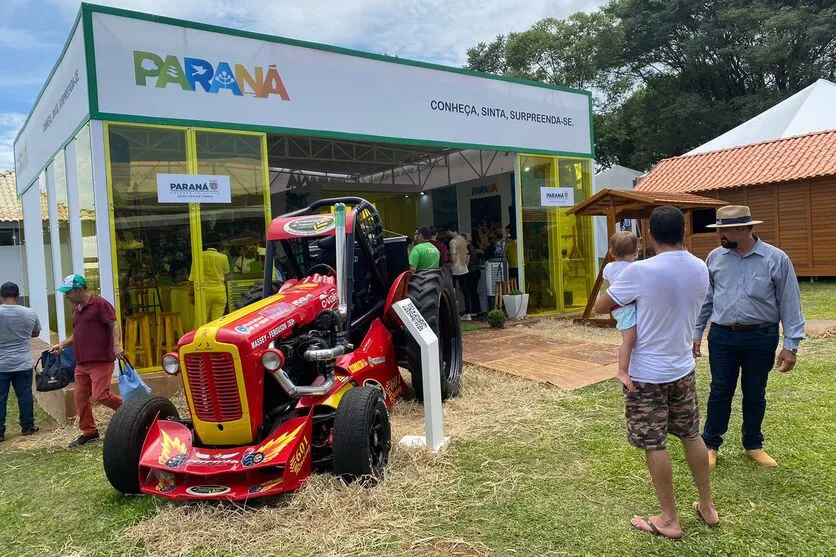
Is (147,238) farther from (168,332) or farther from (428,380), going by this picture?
(428,380)

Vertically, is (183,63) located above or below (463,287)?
above

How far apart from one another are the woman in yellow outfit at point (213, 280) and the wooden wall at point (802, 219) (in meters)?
14.1

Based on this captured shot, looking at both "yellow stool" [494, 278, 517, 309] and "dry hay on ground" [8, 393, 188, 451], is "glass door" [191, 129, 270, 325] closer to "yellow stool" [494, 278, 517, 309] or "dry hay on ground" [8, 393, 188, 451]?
"dry hay on ground" [8, 393, 188, 451]

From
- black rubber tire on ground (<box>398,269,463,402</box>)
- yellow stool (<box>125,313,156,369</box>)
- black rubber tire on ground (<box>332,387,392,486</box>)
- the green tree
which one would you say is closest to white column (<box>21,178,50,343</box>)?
yellow stool (<box>125,313,156,369</box>)

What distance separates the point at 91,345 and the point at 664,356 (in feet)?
14.5

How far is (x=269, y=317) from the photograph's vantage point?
12.1 feet

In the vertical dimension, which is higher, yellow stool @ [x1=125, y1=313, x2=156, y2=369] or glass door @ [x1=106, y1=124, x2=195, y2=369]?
glass door @ [x1=106, y1=124, x2=195, y2=369]

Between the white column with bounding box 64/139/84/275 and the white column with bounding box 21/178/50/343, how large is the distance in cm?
288

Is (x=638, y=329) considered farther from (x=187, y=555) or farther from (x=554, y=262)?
(x=554, y=262)

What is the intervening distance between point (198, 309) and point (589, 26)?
26036 millimetres

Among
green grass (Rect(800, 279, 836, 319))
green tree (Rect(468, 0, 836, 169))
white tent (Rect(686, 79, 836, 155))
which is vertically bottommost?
green grass (Rect(800, 279, 836, 319))

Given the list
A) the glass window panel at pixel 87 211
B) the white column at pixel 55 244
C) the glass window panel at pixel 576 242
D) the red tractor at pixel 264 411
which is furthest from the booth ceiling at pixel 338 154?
the red tractor at pixel 264 411

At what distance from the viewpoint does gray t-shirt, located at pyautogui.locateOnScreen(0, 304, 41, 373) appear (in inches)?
217

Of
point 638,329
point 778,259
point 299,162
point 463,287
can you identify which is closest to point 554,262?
point 463,287
